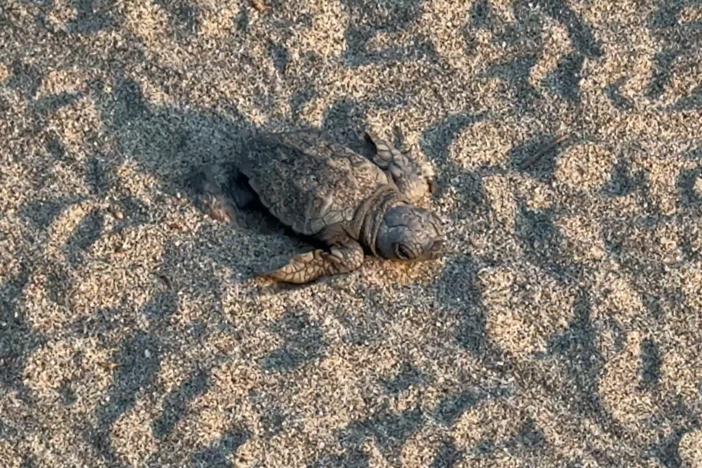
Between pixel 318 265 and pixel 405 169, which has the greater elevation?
pixel 405 169

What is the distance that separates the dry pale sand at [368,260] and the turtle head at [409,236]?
0.08 metres

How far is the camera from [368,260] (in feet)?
10.8

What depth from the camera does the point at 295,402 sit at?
2.84 m

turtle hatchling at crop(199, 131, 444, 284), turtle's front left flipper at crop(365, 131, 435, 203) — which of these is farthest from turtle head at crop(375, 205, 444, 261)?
turtle's front left flipper at crop(365, 131, 435, 203)

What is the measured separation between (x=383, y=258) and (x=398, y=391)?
1.72 ft

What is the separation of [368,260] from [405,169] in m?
0.35

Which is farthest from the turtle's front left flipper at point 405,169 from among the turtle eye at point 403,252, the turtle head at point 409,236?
the turtle eye at point 403,252

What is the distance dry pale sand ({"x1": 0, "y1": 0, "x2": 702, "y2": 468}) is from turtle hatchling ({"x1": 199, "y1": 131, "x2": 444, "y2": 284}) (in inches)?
3.0

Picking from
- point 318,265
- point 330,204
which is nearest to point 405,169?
point 330,204

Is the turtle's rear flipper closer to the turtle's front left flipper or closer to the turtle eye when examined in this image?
the turtle eye

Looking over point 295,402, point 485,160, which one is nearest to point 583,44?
point 485,160

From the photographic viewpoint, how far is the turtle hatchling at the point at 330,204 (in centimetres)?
318

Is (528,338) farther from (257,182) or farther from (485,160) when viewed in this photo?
(257,182)

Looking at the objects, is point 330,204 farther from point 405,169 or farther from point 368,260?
point 405,169
